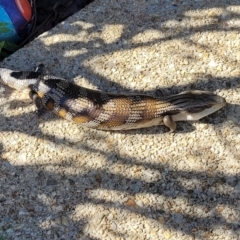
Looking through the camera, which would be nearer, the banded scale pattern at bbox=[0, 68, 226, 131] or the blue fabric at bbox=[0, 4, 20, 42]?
the banded scale pattern at bbox=[0, 68, 226, 131]

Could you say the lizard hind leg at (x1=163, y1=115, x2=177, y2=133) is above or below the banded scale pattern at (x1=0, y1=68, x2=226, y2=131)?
below

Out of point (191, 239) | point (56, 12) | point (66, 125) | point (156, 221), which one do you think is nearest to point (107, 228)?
point (156, 221)

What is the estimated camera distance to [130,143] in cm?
416

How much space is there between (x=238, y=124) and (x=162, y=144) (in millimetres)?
623

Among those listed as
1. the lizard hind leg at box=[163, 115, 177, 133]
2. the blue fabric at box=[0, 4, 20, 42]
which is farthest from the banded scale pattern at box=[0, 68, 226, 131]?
the blue fabric at box=[0, 4, 20, 42]

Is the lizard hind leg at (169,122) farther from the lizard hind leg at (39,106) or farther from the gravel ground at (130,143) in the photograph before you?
the lizard hind leg at (39,106)

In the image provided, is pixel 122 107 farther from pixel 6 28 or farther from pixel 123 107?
pixel 6 28

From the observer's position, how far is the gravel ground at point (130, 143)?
3900mm

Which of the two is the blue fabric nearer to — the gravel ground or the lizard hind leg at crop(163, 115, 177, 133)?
the gravel ground

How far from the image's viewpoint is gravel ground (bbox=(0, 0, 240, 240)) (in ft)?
12.8

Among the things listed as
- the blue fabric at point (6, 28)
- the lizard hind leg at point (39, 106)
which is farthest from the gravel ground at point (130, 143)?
the blue fabric at point (6, 28)

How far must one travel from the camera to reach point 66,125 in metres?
4.26

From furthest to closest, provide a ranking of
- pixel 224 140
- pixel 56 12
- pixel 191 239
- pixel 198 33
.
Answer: pixel 56 12
pixel 198 33
pixel 224 140
pixel 191 239

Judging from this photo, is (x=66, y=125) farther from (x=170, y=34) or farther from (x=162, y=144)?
(x=170, y=34)
